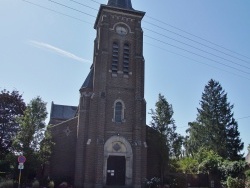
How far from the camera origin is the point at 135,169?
26.3 metres

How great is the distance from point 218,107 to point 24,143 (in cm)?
3408

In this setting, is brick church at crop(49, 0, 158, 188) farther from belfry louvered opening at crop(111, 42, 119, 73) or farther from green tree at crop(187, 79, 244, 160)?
green tree at crop(187, 79, 244, 160)

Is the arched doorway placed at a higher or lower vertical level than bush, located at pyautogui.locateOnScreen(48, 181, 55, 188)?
higher

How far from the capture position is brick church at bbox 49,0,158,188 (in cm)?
2617

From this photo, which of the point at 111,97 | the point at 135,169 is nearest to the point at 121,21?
the point at 111,97

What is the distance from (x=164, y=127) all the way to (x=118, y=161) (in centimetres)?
601

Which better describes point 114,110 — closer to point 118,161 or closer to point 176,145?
point 118,161

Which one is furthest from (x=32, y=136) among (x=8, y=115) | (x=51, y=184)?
(x=8, y=115)

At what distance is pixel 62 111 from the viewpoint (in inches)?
1943

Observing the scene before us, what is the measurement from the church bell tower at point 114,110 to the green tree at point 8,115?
932 cm

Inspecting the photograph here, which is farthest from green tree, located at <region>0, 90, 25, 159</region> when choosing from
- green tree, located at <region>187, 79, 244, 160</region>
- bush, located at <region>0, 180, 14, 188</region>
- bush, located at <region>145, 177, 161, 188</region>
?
green tree, located at <region>187, 79, 244, 160</region>

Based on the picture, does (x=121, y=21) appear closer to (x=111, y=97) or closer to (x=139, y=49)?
(x=139, y=49)

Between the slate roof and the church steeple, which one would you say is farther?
the slate roof

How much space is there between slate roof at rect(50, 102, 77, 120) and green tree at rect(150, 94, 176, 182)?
22379 mm
